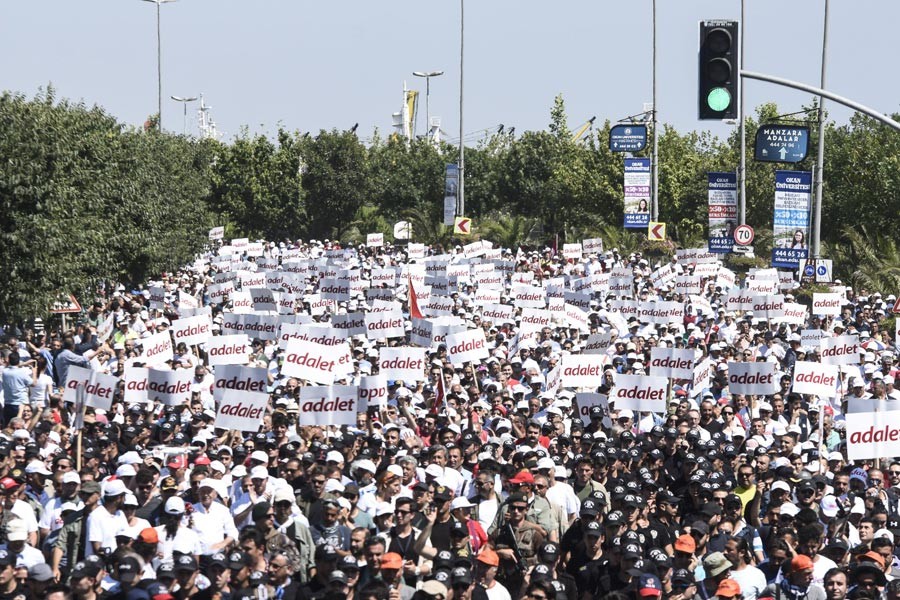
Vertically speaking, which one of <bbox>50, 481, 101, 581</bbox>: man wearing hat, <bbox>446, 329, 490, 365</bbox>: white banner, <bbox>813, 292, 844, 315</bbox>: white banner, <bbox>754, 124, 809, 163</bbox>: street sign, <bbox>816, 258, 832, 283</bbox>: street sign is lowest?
<bbox>50, 481, 101, 581</bbox>: man wearing hat

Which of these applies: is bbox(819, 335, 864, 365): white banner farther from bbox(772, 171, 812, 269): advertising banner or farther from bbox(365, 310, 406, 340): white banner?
bbox(772, 171, 812, 269): advertising banner

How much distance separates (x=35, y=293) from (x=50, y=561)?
15381 mm

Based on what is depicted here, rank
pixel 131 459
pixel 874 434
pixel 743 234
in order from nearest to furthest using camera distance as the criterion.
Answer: pixel 131 459 → pixel 874 434 → pixel 743 234

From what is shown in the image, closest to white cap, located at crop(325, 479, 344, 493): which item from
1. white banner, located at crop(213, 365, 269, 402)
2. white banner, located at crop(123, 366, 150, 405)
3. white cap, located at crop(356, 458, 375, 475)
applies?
white cap, located at crop(356, 458, 375, 475)

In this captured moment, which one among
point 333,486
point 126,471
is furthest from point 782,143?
point 126,471

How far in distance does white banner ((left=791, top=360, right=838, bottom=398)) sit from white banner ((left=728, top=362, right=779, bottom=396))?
525 millimetres

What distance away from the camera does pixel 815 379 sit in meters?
17.5

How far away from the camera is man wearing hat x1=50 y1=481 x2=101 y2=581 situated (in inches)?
443

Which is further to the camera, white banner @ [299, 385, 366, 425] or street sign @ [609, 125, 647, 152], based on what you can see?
street sign @ [609, 125, 647, 152]

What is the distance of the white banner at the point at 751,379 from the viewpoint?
59.0 ft

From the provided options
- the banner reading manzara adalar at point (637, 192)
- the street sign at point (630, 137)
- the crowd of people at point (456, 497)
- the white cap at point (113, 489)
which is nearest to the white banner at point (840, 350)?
the crowd of people at point (456, 497)

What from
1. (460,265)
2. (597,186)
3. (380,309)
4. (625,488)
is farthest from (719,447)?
(597,186)

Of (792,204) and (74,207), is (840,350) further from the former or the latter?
(792,204)

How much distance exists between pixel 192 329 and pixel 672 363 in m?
6.97
